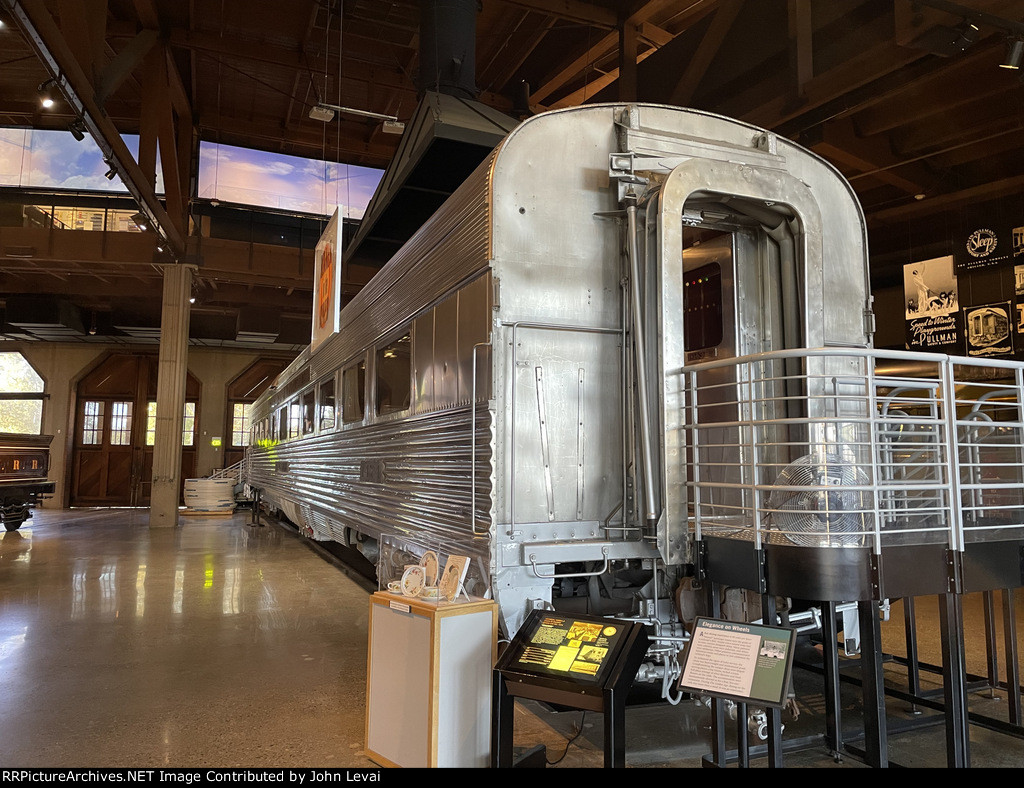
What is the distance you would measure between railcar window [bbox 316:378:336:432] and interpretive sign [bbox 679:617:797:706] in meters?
5.73

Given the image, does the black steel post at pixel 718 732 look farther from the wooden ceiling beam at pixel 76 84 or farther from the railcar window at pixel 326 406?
the wooden ceiling beam at pixel 76 84

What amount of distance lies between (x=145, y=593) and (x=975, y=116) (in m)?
10.7

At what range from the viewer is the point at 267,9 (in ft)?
33.8

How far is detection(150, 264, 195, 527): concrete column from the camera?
14.0 meters

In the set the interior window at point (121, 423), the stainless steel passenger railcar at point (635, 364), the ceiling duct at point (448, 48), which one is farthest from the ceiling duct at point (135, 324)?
the stainless steel passenger railcar at point (635, 364)

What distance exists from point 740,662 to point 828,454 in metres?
1.65

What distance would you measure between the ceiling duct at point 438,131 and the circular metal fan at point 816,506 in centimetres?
441

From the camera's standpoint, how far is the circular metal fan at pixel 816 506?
10.5 feet

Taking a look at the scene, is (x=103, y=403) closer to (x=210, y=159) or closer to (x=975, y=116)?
(x=210, y=159)

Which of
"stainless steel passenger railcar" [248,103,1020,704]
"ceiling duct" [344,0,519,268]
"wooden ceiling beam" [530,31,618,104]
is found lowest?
"stainless steel passenger railcar" [248,103,1020,704]

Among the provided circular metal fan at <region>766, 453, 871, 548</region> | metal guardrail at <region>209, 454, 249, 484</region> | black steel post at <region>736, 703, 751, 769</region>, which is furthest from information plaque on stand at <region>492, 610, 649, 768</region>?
metal guardrail at <region>209, 454, 249, 484</region>

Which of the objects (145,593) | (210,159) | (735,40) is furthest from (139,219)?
(735,40)

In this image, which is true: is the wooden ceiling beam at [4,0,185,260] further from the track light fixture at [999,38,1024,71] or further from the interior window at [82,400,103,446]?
the interior window at [82,400,103,446]

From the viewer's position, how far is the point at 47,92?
7559 mm
